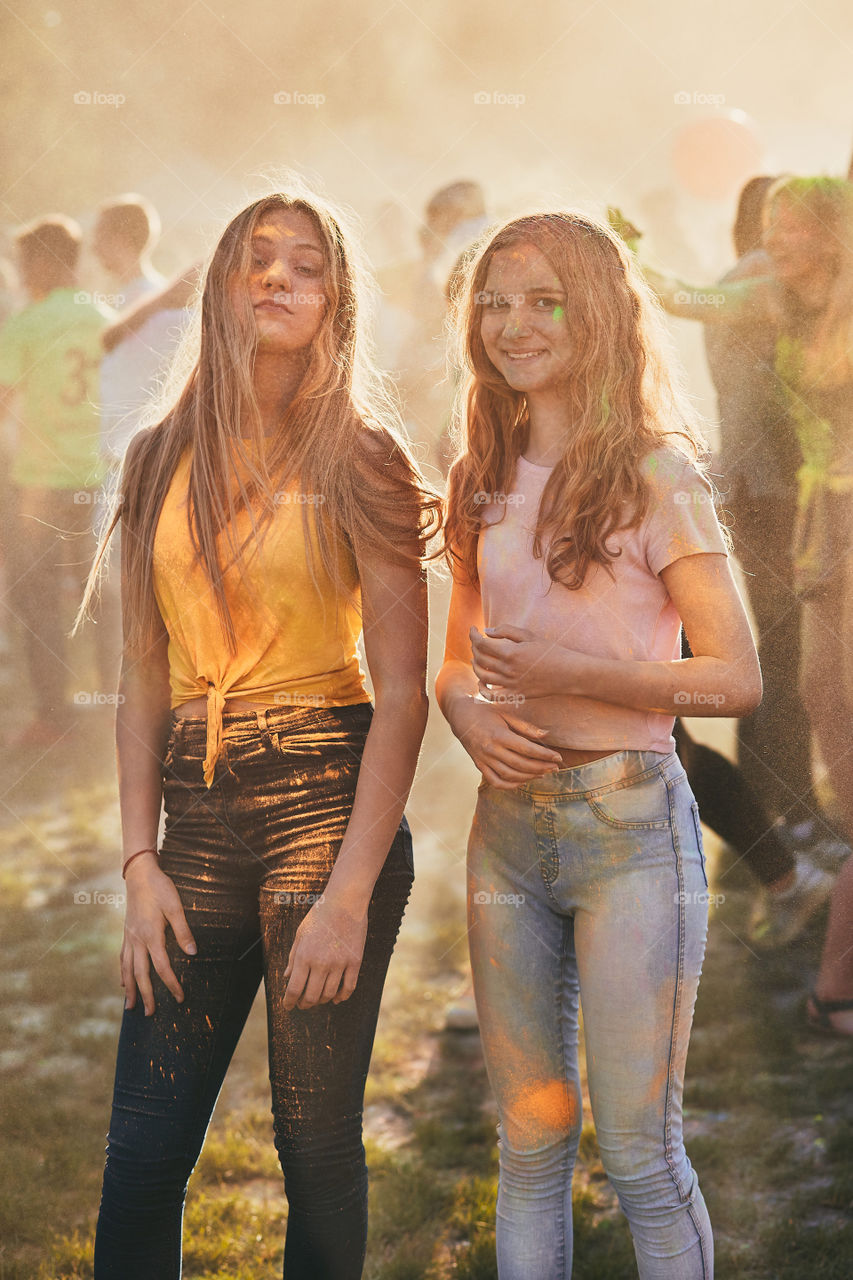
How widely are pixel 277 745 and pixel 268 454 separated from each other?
1.43 ft

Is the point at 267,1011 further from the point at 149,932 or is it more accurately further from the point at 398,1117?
the point at 398,1117

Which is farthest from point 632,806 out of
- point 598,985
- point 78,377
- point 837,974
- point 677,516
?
point 78,377

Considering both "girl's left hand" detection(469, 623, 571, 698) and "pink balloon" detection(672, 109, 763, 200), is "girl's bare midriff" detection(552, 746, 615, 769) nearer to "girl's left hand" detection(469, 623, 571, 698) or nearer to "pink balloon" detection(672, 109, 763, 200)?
"girl's left hand" detection(469, 623, 571, 698)

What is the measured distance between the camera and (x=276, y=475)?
1.62 meters

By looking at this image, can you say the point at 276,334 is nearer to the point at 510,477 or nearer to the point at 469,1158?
the point at 510,477

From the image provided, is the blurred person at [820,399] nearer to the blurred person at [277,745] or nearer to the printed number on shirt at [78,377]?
the blurred person at [277,745]

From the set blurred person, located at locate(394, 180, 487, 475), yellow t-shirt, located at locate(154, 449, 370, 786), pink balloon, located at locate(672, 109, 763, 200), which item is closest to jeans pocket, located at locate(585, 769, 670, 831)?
yellow t-shirt, located at locate(154, 449, 370, 786)

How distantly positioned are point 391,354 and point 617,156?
709 mm

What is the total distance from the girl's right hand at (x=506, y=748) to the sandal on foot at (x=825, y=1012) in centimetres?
141

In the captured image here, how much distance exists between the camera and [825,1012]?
2.58m

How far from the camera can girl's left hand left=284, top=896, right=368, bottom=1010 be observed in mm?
1512

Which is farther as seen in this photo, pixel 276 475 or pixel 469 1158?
pixel 469 1158

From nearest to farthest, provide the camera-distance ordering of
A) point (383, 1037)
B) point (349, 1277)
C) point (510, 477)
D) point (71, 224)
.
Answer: point (349, 1277) < point (510, 477) < point (71, 224) < point (383, 1037)

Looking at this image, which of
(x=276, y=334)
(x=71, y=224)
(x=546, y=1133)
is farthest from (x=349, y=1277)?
(x=71, y=224)
